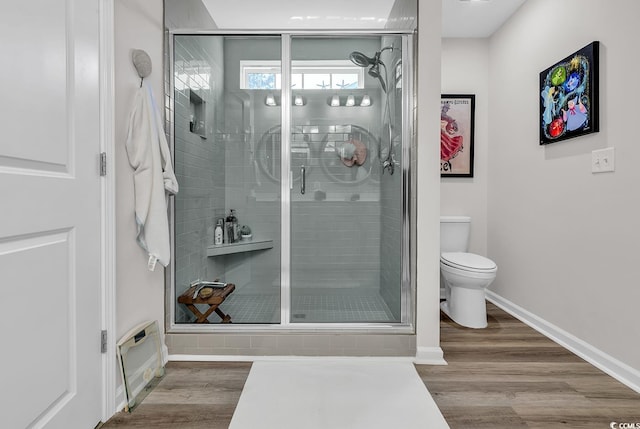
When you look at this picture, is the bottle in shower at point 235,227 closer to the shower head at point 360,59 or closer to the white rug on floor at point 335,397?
the white rug on floor at point 335,397

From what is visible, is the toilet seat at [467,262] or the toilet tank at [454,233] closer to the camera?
the toilet seat at [467,262]

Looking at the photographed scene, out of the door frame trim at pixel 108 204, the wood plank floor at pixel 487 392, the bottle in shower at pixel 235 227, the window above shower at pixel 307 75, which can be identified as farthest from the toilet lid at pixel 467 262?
the door frame trim at pixel 108 204

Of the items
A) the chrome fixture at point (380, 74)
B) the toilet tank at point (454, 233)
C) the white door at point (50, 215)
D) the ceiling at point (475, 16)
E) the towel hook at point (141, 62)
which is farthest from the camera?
the toilet tank at point (454, 233)

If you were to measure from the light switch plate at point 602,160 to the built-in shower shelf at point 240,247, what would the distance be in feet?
6.90

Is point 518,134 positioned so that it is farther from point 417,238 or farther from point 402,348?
point 402,348

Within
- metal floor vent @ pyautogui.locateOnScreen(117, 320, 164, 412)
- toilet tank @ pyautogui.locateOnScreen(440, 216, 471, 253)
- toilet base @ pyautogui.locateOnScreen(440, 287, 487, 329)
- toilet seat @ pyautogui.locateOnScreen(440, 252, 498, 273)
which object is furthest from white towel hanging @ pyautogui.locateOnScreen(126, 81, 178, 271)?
toilet tank @ pyautogui.locateOnScreen(440, 216, 471, 253)

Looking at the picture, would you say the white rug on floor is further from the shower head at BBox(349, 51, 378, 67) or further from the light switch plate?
the shower head at BBox(349, 51, 378, 67)

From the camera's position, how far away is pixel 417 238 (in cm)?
222

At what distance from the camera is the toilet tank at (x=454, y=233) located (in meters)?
3.27

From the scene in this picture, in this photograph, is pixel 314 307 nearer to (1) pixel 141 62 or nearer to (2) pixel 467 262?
(2) pixel 467 262

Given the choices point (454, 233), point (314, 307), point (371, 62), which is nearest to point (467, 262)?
point (454, 233)

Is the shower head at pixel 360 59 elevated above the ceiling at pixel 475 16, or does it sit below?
below

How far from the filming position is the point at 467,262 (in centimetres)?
281

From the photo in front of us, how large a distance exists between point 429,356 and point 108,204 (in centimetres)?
195
